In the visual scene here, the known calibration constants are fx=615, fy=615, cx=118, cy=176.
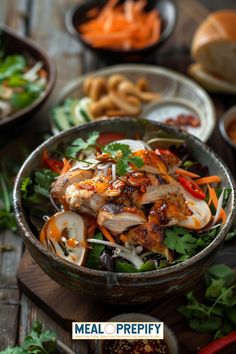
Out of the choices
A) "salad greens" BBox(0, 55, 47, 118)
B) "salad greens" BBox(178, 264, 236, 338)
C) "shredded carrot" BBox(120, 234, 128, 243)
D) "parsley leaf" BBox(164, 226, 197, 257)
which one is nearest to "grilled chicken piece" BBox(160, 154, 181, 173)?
"parsley leaf" BBox(164, 226, 197, 257)

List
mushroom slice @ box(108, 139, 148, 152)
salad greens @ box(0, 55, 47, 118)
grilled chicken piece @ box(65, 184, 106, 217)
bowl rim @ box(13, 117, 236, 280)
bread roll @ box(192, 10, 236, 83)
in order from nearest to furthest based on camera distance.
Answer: bowl rim @ box(13, 117, 236, 280) < grilled chicken piece @ box(65, 184, 106, 217) < mushroom slice @ box(108, 139, 148, 152) < salad greens @ box(0, 55, 47, 118) < bread roll @ box(192, 10, 236, 83)

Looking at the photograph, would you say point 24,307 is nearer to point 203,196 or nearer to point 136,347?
point 136,347

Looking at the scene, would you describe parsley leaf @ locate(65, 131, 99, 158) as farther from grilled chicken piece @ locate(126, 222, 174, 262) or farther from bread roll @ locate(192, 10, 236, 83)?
bread roll @ locate(192, 10, 236, 83)

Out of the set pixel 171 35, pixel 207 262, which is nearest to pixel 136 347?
pixel 207 262

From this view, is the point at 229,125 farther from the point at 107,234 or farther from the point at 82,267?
the point at 82,267

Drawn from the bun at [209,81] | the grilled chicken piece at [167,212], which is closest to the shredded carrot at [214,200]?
the grilled chicken piece at [167,212]

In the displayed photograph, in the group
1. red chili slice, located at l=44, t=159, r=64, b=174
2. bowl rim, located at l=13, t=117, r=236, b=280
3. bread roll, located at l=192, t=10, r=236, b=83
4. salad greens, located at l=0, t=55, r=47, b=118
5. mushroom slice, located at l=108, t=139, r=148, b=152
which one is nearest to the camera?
bowl rim, located at l=13, t=117, r=236, b=280

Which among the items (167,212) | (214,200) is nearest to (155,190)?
(167,212)
